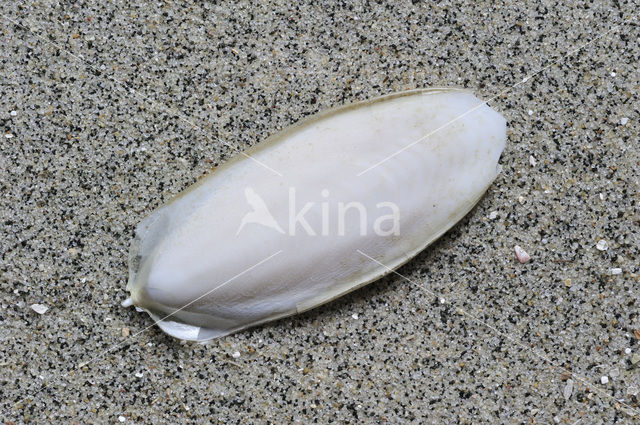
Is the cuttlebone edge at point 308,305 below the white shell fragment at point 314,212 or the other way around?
below

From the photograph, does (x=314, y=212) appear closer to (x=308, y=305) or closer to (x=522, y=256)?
(x=308, y=305)

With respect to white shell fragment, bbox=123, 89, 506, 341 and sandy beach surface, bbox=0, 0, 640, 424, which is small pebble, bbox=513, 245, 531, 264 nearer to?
A: sandy beach surface, bbox=0, 0, 640, 424

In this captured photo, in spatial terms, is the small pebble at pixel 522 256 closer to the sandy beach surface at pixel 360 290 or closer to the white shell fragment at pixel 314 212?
the sandy beach surface at pixel 360 290

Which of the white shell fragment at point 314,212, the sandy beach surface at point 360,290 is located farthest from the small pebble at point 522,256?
the white shell fragment at point 314,212

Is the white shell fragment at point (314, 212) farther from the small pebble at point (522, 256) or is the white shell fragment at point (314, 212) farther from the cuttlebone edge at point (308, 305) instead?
the small pebble at point (522, 256)

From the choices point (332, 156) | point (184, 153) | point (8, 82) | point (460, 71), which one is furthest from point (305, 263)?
point (8, 82)

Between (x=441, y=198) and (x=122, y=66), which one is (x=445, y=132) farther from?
(x=122, y=66)

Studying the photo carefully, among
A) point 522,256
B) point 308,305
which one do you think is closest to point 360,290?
point 308,305

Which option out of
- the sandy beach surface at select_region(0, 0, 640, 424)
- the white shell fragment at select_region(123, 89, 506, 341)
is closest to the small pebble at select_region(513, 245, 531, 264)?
the sandy beach surface at select_region(0, 0, 640, 424)
